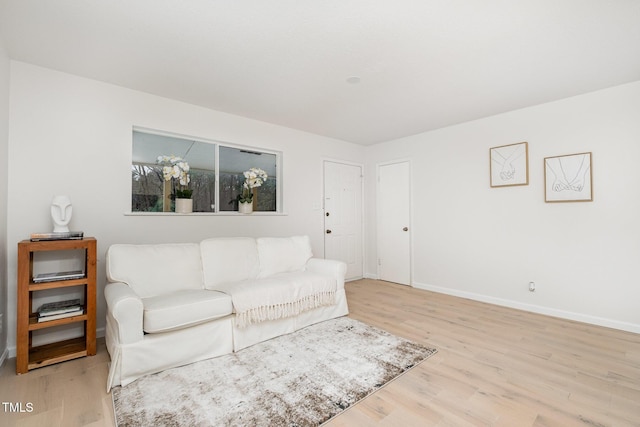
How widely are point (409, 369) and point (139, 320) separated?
1.93 metres

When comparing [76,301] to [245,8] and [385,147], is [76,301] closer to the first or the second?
[245,8]

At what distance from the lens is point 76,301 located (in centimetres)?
252

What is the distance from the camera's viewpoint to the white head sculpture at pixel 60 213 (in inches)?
95.2

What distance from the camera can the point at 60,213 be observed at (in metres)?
2.44

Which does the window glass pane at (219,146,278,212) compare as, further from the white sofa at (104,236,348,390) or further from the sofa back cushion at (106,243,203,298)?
the sofa back cushion at (106,243,203,298)

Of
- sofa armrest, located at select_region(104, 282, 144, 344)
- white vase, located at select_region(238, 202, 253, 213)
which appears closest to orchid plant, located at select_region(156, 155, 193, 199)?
white vase, located at select_region(238, 202, 253, 213)

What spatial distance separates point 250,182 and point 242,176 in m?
0.26

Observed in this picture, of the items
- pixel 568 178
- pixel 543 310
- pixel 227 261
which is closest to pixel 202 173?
pixel 227 261

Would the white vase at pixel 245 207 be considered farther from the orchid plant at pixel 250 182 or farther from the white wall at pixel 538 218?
the white wall at pixel 538 218

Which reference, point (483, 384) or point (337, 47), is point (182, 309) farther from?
point (337, 47)

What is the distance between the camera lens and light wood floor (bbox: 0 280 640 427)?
5.42ft

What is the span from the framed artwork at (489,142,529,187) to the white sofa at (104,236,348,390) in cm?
236

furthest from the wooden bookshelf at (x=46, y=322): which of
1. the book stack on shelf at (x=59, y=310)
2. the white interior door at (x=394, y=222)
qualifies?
the white interior door at (x=394, y=222)

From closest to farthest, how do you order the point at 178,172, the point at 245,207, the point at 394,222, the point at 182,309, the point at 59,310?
the point at 182,309, the point at 59,310, the point at 178,172, the point at 245,207, the point at 394,222
